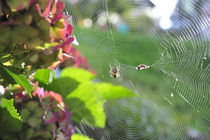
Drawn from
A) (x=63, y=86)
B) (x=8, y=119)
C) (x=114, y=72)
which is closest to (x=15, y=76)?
(x=8, y=119)

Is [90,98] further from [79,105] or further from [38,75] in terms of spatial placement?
[38,75]

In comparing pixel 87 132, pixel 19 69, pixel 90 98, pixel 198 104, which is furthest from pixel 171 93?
pixel 19 69

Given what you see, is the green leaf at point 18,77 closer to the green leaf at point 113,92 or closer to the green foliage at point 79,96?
the green foliage at point 79,96

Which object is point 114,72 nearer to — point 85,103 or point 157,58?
point 157,58

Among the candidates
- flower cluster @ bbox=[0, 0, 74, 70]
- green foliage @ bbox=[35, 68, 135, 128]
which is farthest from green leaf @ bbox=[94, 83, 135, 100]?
flower cluster @ bbox=[0, 0, 74, 70]

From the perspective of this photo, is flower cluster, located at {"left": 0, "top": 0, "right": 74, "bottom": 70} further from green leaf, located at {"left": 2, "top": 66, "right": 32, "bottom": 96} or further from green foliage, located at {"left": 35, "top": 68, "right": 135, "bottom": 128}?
green foliage, located at {"left": 35, "top": 68, "right": 135, "bottom": 128}

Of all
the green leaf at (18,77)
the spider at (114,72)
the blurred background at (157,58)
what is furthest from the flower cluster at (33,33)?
the spider at (114,72)
